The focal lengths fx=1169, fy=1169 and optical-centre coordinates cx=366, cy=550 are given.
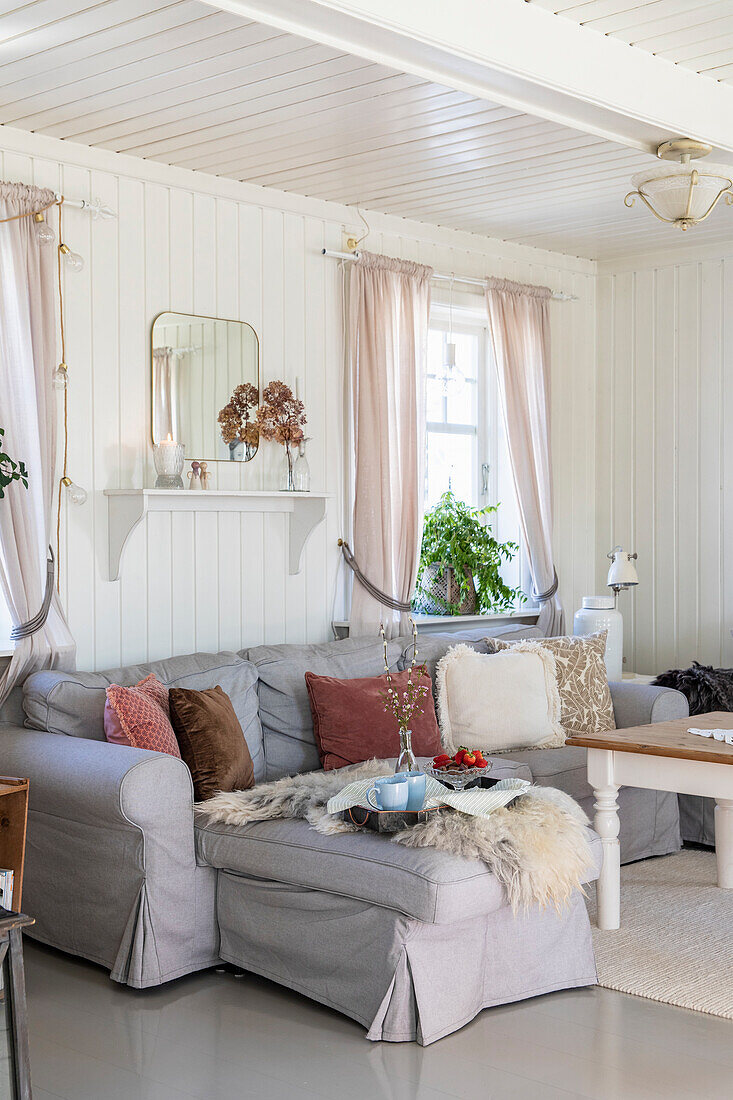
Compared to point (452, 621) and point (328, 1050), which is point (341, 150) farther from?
point (328, 1050)

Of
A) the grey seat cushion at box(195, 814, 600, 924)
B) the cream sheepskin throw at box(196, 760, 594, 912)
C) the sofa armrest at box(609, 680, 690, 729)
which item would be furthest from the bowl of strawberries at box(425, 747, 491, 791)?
the sofa armrest at box(609, 680, 690, 729)

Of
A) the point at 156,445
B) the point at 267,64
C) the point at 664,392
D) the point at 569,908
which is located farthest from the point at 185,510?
the point at 664,392

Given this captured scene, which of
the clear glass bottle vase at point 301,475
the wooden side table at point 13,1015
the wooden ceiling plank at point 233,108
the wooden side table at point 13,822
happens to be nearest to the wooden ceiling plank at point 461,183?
the wooden ceiling plank at point 233,108

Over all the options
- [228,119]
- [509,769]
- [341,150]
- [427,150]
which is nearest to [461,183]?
[427,150]

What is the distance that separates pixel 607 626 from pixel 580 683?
727 mm

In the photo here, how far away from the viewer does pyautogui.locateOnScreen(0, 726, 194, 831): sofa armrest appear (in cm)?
323

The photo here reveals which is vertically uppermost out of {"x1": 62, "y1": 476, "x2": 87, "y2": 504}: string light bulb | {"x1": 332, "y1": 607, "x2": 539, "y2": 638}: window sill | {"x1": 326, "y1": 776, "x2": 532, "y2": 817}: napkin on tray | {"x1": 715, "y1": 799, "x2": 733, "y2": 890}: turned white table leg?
{"x1": 62, "y1": 476, "x2": 87, "y2": 504}: string light bulb

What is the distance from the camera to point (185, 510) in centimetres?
442

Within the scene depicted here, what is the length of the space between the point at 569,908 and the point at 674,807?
1491 mm

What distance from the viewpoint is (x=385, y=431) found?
197 inches

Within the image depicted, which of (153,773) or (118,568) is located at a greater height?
(118,568)

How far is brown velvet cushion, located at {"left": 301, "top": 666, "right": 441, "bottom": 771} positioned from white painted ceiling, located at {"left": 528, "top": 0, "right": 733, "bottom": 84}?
6.80 feet

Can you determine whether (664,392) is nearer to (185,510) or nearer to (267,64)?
(185,510)

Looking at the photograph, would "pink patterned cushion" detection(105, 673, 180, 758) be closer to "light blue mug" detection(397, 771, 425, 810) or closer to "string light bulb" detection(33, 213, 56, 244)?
"light blue mug" detection(397, 771, 425, 810)
